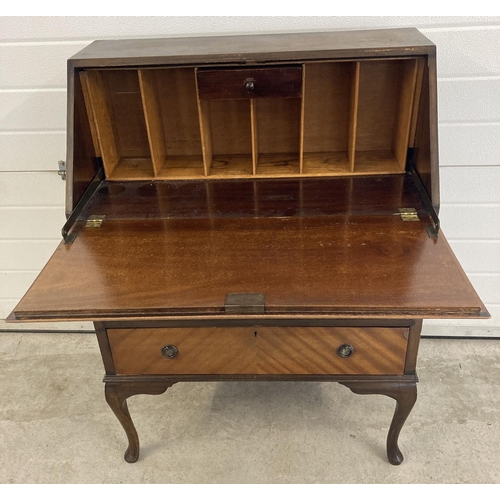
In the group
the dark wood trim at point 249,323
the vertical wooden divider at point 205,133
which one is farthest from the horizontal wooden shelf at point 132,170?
the dark wood trim at point 249,323

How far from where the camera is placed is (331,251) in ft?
4.14

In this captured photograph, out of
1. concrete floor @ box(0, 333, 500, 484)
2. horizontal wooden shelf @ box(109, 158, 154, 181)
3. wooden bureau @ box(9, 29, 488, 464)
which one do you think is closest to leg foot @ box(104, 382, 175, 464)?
wooden bureau @ box(9, 29, 488, 464)

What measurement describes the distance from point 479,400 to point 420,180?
3.38 ft

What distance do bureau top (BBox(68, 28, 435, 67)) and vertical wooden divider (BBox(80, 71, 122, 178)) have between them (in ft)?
0.27

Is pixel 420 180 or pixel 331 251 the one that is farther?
A: pixel 420 180

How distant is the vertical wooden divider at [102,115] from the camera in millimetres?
1495

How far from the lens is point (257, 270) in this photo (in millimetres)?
1209

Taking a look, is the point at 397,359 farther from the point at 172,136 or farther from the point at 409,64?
the point at 172,136

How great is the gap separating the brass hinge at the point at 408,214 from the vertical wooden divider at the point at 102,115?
956 mm

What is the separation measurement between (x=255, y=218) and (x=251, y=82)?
0.39m

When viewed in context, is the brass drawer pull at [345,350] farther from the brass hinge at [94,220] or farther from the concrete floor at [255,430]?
the brass hinge at [94,220]

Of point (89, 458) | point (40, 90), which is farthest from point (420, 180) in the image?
point (89, 458)

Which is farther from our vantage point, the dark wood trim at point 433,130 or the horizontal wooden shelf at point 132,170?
the horizontal wooden shelf at point 132,170

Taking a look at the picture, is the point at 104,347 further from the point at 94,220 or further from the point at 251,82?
the point at 251,82
